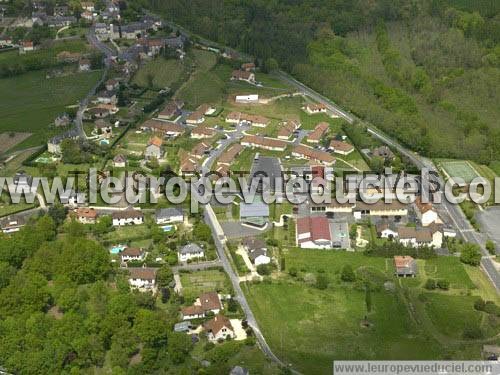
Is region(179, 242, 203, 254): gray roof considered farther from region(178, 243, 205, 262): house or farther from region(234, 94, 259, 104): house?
region(234, 94, 259, 104): house

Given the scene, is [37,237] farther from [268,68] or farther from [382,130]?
[268,68]

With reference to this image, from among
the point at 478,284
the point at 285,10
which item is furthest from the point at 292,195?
the point at 285,10

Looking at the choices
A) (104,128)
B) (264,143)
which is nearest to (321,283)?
(264,143)

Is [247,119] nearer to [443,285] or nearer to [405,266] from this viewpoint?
[405,266]

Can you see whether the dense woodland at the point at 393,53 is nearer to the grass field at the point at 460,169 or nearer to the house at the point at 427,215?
the grass field at the point at 460,169

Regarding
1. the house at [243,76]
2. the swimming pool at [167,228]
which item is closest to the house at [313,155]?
the swimming pool at [167,228]
